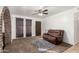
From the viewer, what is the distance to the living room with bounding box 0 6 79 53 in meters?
1.44

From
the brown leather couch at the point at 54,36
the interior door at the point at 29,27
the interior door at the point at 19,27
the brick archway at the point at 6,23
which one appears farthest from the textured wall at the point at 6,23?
the brown leather couch at the point at 54,36

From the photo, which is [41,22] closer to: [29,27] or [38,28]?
[38,28]

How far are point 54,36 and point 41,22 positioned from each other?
0.33 m

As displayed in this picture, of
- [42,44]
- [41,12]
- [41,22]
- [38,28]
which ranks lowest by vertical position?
[42,44]

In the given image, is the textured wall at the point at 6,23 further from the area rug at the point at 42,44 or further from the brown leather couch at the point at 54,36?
the brown leather couch at the point at 54,36

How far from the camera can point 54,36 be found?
4.89 feet

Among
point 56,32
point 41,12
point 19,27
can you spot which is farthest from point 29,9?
point 56,32

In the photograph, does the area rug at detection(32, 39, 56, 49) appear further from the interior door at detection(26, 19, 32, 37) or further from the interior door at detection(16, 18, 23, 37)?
the interior door at detection(16, 18, 23, 37)

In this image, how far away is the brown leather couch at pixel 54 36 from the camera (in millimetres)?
1465

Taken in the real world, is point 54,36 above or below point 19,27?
below

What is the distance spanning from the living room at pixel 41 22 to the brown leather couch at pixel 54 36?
0.16 ft

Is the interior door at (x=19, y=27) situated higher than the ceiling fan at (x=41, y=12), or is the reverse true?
the ceiling fan at (x=41, y=12)

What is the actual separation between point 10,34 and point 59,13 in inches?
34.6

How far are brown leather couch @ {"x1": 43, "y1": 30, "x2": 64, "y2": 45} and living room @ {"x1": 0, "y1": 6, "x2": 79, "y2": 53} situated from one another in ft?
0.16
